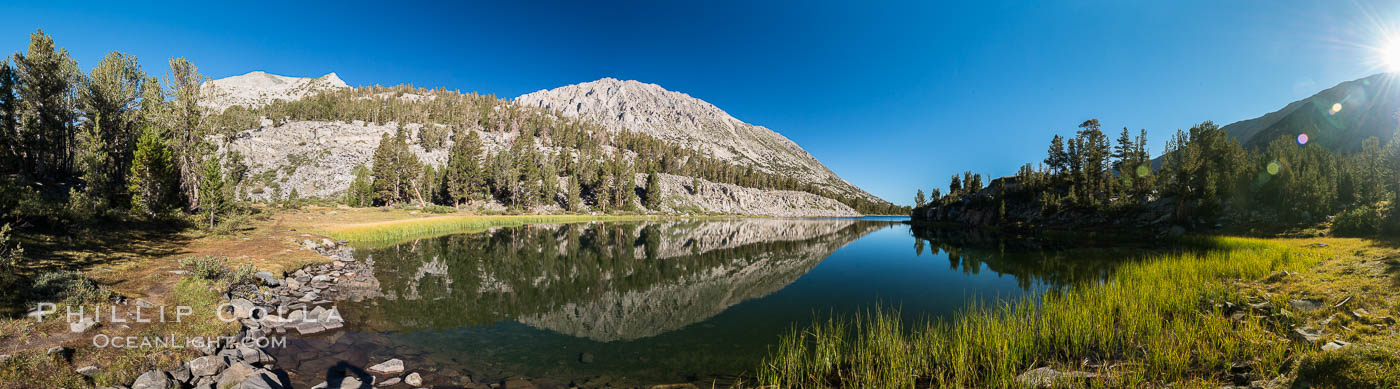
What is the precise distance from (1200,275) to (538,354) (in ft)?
88.2

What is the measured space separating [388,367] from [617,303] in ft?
32.8

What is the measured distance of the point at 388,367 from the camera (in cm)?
1020

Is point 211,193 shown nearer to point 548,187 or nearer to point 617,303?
point 617,303

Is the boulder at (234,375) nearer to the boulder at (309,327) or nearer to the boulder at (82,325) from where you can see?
the boulder at (82,325)

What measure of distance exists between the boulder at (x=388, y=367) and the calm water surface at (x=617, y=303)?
41 centimetres

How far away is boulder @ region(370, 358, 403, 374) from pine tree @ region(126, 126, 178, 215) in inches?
1437

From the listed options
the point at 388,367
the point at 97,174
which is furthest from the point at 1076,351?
the point at 97,174

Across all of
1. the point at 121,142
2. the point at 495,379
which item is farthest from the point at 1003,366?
the point at 121,142

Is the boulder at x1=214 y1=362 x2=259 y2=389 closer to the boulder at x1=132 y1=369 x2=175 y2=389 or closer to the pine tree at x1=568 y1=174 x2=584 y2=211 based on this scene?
the boulder at x1=132 y1=369 x2=175 y2=389

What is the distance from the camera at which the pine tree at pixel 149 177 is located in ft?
95.1

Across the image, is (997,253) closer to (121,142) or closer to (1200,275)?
(1200,275)

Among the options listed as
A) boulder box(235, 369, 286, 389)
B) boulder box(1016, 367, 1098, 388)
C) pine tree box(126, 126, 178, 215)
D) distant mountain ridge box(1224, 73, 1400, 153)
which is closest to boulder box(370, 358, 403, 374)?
boulder box(235, 369, 286, 389)

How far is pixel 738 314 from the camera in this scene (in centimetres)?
1752

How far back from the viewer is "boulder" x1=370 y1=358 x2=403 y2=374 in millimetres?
10094
